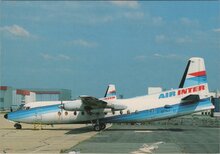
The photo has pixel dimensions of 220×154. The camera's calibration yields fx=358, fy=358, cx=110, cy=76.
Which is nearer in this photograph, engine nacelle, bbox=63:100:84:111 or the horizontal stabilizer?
the horizontal stabilizer

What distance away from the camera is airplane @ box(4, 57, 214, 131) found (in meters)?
28.3

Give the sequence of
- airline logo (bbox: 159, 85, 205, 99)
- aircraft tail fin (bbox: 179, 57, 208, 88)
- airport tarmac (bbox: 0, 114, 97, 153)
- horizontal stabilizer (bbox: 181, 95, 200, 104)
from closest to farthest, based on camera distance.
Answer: airport tarmac (bbox: 0, 114, 97, 153), horizontal stabilizer (bbox: 181, 95, 200, 104), airline logo (bbox: 159, 85, 205, 99), aircraft tail fin (bbox: 179, 57, 208, 88)

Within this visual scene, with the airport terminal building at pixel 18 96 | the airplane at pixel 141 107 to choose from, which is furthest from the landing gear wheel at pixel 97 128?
the airport terminal building at pixel 18 96

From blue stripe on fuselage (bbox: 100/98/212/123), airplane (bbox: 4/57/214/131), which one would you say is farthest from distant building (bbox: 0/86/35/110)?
blue stripe on fuselage (bbox: 100/98/212/123)

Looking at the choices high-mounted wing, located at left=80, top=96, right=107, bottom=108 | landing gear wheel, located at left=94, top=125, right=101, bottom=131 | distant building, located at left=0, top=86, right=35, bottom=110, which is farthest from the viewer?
distant building, located at left=0, top=86, right=35, bottom=110

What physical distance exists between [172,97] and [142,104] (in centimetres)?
248

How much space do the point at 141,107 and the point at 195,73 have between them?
17.1 feet

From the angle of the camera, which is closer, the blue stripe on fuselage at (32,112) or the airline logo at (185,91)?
the airline logo at (185,91)

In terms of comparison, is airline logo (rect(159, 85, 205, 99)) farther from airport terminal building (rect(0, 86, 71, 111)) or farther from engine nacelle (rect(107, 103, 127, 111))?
airport terminal building (rect(0, 86, 71, 111))

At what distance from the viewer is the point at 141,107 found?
95.0 ft

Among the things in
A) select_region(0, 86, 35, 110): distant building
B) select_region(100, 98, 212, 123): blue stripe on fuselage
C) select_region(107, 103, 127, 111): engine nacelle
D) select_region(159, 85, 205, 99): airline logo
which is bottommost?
select_region(100, 98, 212, 123): blue stripe on fuselage

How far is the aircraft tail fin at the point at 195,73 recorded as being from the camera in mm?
29016

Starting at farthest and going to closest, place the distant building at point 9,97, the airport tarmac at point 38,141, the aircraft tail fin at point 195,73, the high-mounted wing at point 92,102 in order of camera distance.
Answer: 1. the distant building at point 9,97
2. the aircraft tail fin at point 195,73
3. the high-mounted wing at point 92,102
4. the airport tarmac at point 38,141

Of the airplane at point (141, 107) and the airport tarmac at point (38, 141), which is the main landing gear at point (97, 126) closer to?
the airplane at point (141, 107)
